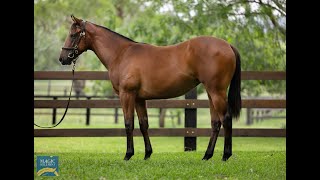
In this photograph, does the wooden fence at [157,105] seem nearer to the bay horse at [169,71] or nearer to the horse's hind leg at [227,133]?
the bay horse at [169,71]

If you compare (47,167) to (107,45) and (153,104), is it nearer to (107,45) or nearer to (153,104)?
(107,45)

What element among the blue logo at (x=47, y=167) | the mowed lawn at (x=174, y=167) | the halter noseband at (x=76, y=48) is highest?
the halter noseband at (x=76, y=48)

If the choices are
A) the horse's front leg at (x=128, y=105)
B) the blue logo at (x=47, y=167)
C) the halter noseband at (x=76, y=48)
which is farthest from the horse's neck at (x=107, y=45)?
the blue logo at (x=47, y=167)

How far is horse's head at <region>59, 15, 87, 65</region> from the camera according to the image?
7141 mm

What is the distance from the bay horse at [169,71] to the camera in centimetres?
660

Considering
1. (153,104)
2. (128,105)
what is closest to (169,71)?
(128,105)

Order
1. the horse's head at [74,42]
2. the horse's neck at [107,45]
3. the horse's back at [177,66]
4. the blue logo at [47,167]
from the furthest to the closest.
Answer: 1. the horse's neck at [107,45]
2. the horse's head at [74,42]
3. the horse's back at [177,66]
4. the blue logo at [47,167]

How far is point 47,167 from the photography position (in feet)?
18.6
